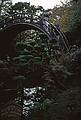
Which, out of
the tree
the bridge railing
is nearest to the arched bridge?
the bridge railing

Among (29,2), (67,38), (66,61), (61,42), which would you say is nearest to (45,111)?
(66,61)

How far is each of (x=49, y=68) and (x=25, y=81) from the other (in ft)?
9.59

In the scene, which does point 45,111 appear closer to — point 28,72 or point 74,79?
point 74,79

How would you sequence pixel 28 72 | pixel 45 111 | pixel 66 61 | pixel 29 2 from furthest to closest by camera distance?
pixel 29 2 < pixel 28 72 < pixel 66 61 < pixel 45 111

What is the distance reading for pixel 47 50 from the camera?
2048 cm

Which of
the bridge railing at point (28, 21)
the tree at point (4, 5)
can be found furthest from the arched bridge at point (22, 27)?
the tree at point (4, 5)

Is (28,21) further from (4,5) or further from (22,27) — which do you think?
(4,5)

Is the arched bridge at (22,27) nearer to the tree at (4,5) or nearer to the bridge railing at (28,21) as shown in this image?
the bridge railing at (28,21)

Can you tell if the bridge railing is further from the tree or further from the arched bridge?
the tree

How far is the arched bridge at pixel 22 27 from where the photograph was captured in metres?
21.6

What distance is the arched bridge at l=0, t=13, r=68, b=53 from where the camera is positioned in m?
21.6

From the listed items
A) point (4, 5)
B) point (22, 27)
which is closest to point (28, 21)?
point (22, 27)

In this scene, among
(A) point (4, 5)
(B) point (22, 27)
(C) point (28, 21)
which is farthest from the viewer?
(A) point (4, 5)

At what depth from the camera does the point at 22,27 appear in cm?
2347
